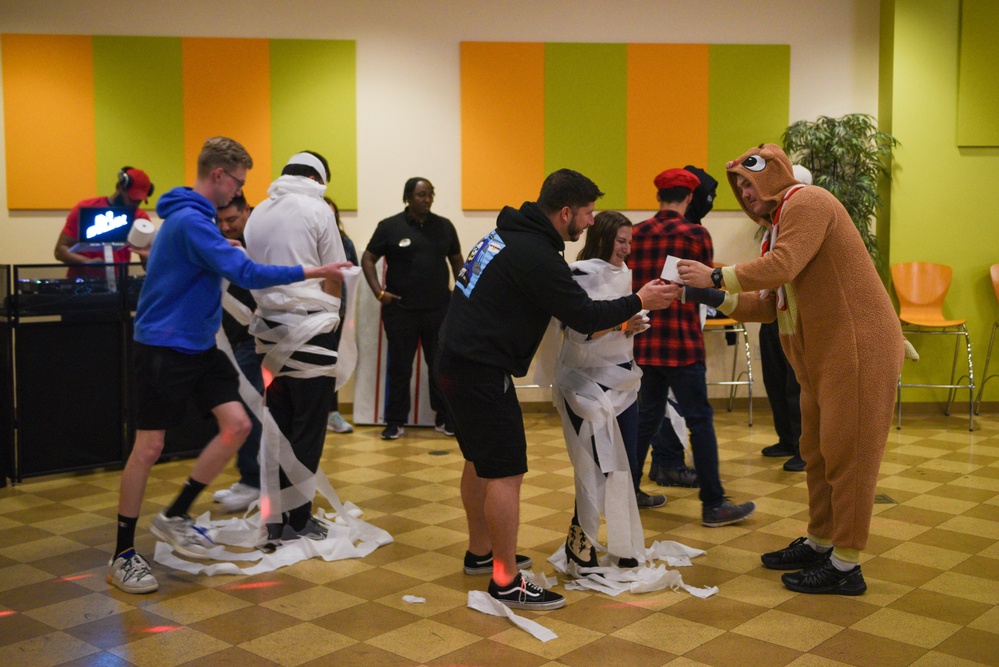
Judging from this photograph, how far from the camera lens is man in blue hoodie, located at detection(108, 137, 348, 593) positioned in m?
3.56

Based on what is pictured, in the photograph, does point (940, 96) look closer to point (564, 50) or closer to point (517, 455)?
point (564, 50)

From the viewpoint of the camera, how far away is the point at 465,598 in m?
3.52

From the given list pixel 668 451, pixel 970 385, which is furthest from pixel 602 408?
pixel 970 385

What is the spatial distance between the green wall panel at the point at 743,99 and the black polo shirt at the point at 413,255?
2.23 m

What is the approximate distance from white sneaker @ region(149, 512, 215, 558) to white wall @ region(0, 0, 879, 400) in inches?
147

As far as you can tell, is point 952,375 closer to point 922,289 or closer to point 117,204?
point 922,289

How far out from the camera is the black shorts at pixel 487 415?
3309 millimetres

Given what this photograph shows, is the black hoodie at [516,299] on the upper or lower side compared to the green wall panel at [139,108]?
lower

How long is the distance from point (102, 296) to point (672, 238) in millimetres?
3061

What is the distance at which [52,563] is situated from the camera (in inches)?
154

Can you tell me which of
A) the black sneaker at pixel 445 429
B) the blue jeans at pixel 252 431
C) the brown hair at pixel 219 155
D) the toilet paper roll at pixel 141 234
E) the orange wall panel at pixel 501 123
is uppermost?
the orange wall panel at pixel 501 123

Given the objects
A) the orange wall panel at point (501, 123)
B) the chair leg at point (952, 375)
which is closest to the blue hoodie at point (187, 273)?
the orange wall panel at point (501, 123)

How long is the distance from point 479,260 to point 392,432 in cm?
343

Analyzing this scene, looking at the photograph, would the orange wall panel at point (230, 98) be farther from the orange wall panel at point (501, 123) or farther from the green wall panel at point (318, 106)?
the orange wall panel at point (501, 123)
